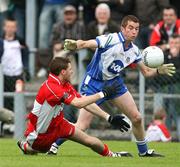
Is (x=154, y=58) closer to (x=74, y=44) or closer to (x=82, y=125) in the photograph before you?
(x=74, y=44)

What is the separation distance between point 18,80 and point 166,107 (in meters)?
3.02

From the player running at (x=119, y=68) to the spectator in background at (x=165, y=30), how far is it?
4.42 meters

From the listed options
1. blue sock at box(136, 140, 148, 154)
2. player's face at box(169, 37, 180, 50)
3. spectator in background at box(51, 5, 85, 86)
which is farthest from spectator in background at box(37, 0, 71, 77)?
blue sock at box(136, 140, 148, 154)

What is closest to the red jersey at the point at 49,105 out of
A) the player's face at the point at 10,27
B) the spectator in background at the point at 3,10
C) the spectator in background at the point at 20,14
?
the player's face at the point at 10,27

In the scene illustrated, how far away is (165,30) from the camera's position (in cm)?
1823

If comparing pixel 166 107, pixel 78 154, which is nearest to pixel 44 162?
pixel 78 154

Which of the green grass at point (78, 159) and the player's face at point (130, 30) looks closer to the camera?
the green grass at point (78, 159)

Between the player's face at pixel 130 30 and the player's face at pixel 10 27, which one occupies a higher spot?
the player's face at pixel 130 30

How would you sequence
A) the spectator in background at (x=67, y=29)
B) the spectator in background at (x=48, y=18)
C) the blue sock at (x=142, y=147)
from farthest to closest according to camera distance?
the spectator in background at (x=48, y=18)
the spectator in background at (x=67, y=29)
the blue sock at (x=142, y=147)

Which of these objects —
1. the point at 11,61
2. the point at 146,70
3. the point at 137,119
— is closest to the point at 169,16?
the point at 11,61

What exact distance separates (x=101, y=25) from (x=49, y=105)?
601 centimetres

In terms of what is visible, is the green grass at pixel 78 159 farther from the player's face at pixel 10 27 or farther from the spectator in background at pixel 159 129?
the player's face at pixel 10 27

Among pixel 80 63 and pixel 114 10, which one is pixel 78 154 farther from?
pixel 114 10

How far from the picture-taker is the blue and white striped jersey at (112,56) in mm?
13469
